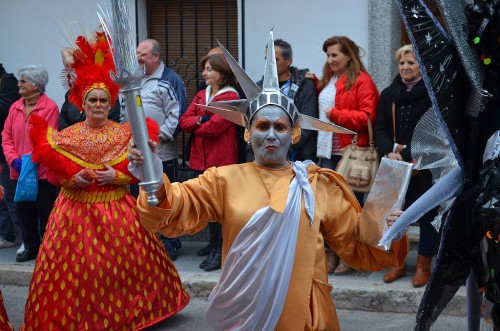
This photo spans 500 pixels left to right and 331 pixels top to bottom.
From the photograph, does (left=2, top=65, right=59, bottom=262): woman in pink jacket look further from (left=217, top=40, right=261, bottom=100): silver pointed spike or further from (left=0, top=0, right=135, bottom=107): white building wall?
(left=217, top=40, right=261, bottom=100): silver pointed spike

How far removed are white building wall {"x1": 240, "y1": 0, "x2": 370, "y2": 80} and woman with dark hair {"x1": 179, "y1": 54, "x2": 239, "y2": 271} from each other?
0.96 meters

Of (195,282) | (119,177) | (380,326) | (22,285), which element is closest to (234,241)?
(119,177)

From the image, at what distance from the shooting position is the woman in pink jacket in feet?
27.9

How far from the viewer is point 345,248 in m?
4.62

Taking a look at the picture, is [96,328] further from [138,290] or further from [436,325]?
[436,325]

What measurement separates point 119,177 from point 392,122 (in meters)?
2.10

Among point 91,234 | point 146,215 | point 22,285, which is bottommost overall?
point 22,285

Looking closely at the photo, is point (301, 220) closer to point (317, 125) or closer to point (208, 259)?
point (317, 125)

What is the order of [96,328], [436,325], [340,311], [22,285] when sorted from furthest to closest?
[22,285] → [340,311] → [436,325] → [96,328]

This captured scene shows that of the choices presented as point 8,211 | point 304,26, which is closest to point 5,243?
point 8,211

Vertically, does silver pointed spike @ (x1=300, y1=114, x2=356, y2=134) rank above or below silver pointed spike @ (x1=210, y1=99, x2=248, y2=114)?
below

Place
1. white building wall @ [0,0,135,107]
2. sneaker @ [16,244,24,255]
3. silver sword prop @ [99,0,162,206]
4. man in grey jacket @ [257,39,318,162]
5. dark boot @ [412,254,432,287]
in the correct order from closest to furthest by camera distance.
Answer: silver sword prop @ [99,0,162,206]
dark boot @ [412,254,432,287]
man in grey jacket @ [257,39,318,162]
sneaker @ [16,244,24,255]
white building wall @ [0,0,135,107]

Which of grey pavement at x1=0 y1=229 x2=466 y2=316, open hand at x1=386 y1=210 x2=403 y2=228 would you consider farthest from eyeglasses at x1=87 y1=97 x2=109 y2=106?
open hand at x1=386 y1=210 x2=403 y2=228

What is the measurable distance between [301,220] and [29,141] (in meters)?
4.68
